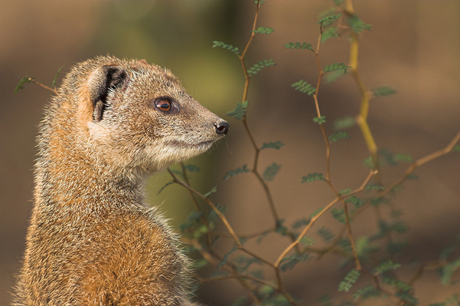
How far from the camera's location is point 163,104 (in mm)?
2703

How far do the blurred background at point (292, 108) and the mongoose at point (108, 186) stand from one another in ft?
7.10

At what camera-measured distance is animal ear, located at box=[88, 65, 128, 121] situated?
253cm

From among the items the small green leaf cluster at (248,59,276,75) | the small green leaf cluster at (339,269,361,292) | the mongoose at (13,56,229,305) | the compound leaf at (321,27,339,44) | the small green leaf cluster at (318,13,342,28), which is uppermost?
the small green leaf cluster at (318,13,342,28)

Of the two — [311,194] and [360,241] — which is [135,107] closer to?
[360,241]

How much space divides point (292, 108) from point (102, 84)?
5260 millimetres

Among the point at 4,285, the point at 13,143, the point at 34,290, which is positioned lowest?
the point at 4,285

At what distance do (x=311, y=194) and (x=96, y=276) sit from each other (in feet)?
16.4

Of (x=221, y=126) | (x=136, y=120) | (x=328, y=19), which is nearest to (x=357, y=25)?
(x=328, y=19)

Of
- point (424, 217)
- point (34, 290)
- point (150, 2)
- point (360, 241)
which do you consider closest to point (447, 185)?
point (424, 217)

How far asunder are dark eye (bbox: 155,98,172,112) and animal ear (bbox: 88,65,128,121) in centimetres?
24

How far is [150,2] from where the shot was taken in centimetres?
476

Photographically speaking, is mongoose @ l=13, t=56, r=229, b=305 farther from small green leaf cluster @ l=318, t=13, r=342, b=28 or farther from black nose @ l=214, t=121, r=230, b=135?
small green leaf cluster @ l=318, t=13, r=342, b=28

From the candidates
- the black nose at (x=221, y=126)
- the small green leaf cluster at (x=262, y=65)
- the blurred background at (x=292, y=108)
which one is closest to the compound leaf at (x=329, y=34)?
the small green leaf cluster at (x=262, y=65)

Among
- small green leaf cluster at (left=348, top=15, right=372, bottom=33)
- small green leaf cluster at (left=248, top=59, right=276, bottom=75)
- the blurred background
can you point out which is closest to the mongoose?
small green leaf cluster at (left=248, top=59, right=276, bottom=75)
